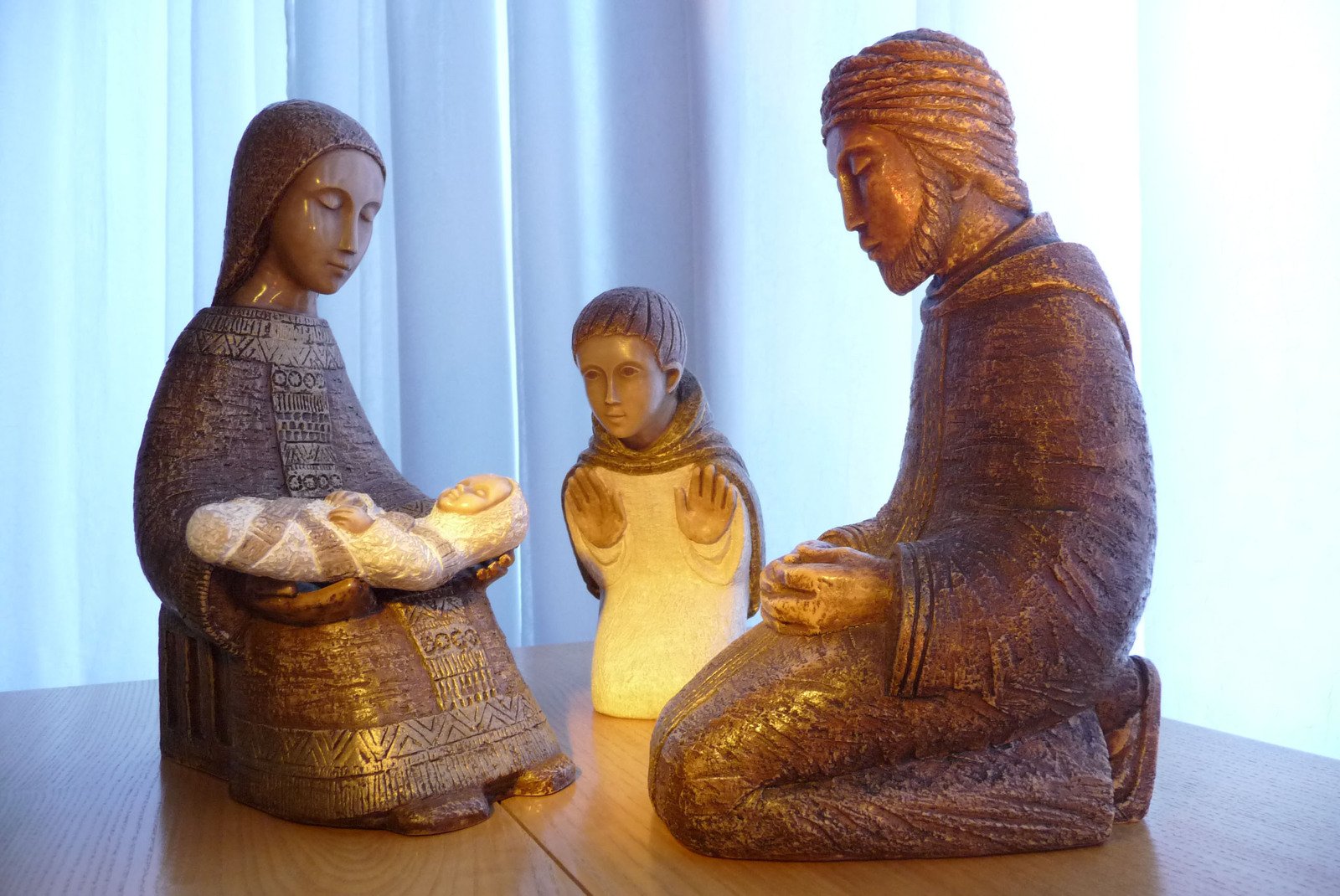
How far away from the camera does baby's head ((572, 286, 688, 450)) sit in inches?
81.9

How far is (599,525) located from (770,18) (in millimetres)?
1332

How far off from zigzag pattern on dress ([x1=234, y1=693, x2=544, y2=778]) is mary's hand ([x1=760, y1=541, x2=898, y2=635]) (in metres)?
0.46

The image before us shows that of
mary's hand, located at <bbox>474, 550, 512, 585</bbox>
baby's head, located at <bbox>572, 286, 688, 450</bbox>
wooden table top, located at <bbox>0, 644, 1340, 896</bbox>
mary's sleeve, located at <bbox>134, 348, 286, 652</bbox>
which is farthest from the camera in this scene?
baby's head, located at <bbox>572, 286, 688, 450</bbox>

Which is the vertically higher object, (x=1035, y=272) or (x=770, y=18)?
(x=770, y=18)

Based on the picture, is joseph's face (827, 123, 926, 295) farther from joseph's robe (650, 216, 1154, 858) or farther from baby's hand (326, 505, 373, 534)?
baby's hand (326, 505, 373, 534)

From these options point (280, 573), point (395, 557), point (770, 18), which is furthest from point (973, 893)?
point (770, 18)

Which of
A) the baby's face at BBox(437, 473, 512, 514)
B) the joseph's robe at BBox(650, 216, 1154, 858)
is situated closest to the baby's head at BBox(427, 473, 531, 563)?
the baby's face at BBox(437, 473, 512, 514)

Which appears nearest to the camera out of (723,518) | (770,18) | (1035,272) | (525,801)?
(1035,272)

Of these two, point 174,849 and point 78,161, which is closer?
point 174,849

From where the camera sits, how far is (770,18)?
285cm

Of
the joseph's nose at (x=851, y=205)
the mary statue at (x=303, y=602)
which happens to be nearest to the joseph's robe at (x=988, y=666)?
the joseph's nose at (x=851, y=205)

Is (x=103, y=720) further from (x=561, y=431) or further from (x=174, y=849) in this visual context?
(x=561, y=431)

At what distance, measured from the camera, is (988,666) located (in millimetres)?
1332

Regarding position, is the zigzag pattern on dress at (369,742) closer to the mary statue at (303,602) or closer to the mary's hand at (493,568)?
the mary statue at (303,602)
